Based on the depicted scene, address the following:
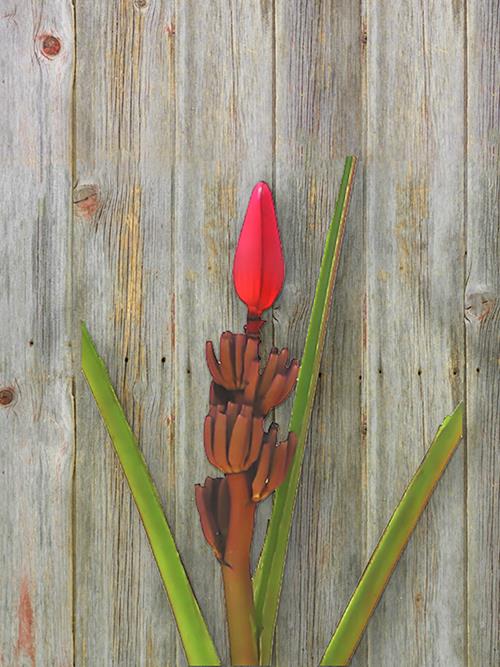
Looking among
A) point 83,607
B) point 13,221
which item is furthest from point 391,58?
point 83,607

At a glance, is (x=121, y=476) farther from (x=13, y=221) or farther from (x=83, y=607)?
(x=13, y=221)

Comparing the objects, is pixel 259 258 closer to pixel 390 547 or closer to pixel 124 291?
pixel 124 291

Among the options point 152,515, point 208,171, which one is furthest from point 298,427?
point 208,171

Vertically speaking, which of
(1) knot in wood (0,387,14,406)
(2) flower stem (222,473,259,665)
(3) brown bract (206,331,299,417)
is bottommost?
(2) flower stem (222,473,259,665)

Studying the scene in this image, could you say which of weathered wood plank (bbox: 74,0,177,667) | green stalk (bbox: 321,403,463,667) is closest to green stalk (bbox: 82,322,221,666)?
weathered wood plank (bbox: 74,0,177,667)

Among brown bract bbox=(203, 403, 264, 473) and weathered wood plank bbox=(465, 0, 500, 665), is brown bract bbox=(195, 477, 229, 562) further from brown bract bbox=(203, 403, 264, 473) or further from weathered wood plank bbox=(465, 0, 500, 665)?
weathered wood plank bbox=(465, 0, 500, 665)
